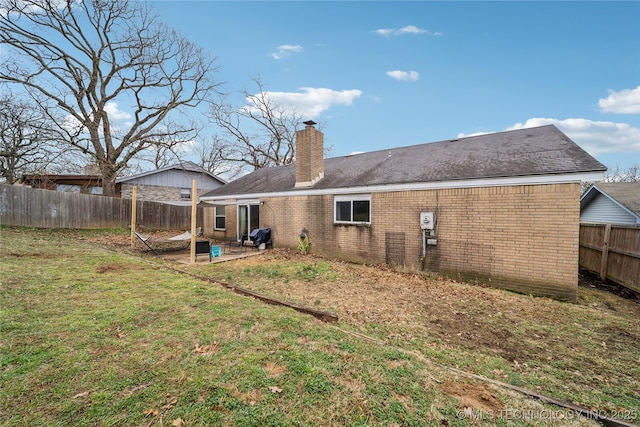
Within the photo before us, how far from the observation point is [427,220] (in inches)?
322

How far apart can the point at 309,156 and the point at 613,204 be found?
54.6 ft

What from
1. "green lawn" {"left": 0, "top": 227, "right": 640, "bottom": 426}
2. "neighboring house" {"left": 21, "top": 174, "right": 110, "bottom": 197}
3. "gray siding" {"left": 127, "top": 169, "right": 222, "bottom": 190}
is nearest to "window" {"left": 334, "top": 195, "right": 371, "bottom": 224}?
"green lawn" {"left": 0, "top": 227, "right": 640, "bottom": 426}

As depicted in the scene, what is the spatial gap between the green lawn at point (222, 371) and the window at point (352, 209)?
5.59m

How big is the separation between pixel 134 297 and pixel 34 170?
2118cm

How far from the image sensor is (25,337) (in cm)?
338

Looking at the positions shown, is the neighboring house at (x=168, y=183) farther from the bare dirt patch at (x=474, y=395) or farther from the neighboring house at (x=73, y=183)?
the bare dirt patch at (x=474, y=395)

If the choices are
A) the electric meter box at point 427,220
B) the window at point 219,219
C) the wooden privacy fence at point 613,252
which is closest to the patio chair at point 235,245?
the window at point 219,219

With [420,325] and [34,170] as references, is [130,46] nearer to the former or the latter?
[34,170]

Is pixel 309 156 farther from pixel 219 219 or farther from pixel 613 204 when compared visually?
pixel 613 204

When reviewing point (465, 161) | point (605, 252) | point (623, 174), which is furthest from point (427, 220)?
point (623, 174)

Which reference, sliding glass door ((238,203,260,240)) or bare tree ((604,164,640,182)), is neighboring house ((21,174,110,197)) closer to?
sliding glass door ((238,203,260,240))

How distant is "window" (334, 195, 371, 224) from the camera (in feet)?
32.0

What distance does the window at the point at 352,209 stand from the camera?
976 centimetres

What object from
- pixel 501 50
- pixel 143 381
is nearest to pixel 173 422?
pixel 143 381
